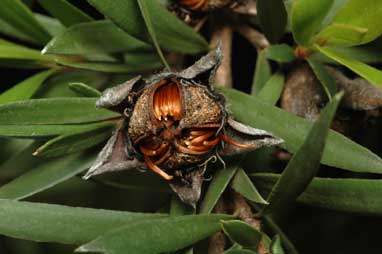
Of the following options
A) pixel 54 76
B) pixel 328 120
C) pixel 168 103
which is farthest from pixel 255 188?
pixel 54 76

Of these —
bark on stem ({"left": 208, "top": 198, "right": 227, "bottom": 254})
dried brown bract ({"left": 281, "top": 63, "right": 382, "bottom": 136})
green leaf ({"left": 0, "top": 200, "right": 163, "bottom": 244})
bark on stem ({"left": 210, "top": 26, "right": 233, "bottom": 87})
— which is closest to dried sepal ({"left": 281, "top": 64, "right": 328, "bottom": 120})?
dried brown bract ({"left": 281, "top": 63, "right": 382, "bottom": 136})

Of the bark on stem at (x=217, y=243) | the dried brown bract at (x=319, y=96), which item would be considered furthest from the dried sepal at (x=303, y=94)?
the bark on stem at (x=217, y=243)

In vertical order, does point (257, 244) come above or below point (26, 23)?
below

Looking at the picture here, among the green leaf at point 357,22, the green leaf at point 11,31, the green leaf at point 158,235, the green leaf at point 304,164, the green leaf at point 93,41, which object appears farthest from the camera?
the green leaf at point 11,31

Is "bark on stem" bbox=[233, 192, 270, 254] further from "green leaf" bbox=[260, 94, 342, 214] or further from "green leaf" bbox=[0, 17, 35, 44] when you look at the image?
"green leaf" bbox=[0, 17, 35, 44]

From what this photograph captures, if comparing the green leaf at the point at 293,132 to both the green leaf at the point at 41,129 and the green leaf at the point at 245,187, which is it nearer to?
the green leaf at the point at 245,187

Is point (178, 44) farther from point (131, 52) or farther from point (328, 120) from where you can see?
point (328, 120)

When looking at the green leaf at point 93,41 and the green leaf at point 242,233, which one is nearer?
the green leaf at point 242,233

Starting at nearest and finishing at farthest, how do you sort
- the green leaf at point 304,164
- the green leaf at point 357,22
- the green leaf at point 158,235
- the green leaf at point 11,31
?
the green leaf at point 304,164 < the green leaf at point 158,235 < the green leaf at point 357,22 < the green leaf at point 11,31
